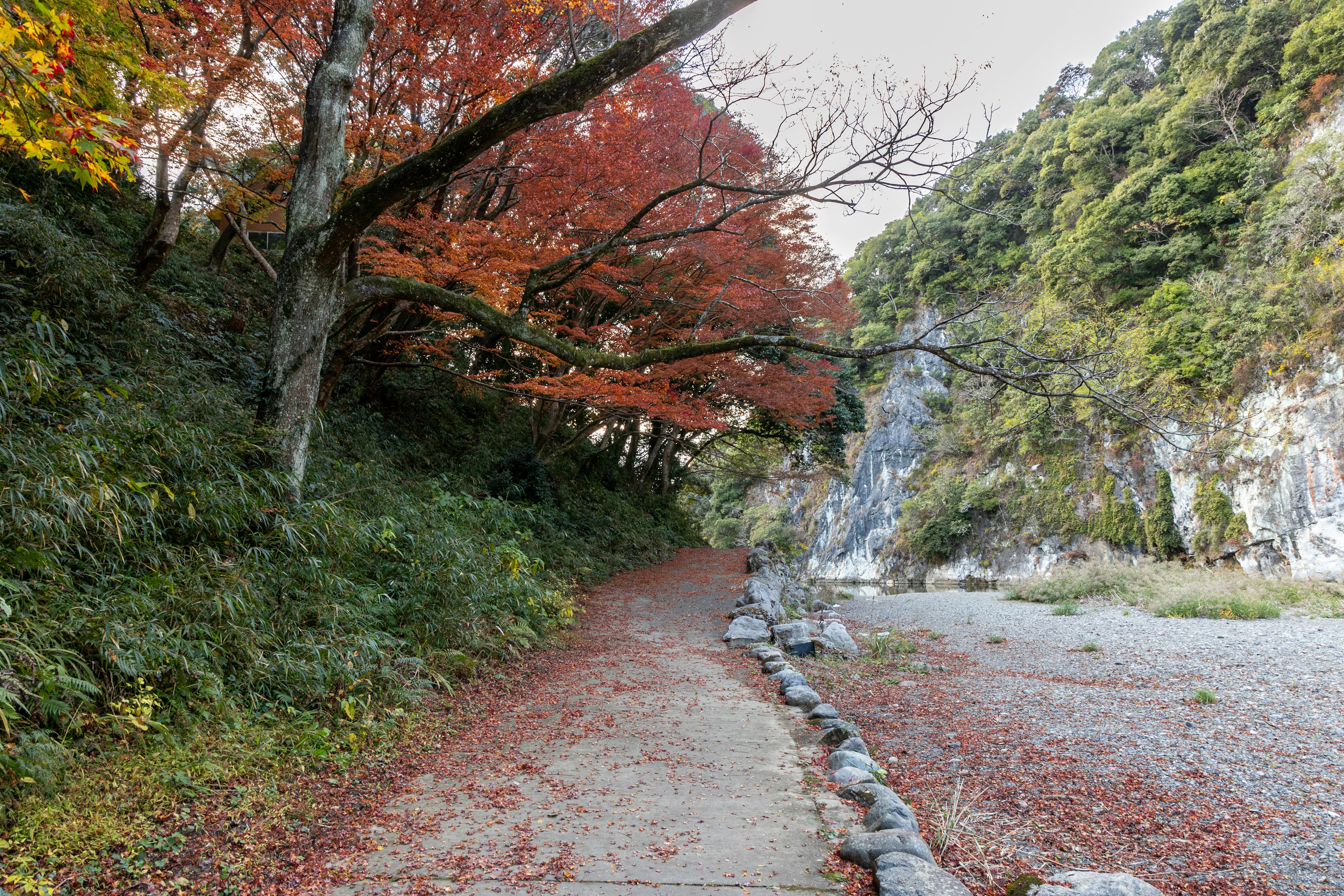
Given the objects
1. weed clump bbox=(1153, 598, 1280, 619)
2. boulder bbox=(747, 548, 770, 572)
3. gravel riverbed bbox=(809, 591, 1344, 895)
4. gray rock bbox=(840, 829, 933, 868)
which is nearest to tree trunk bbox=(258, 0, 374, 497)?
gray rock bbox=(840, 829, 933, 868)

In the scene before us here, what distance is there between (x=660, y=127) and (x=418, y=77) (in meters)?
3.06

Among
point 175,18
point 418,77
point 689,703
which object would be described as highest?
point 175,18

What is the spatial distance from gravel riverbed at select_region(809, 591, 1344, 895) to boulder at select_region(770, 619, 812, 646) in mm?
668

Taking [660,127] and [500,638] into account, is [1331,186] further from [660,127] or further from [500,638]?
[500,638]

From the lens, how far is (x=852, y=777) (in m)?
3.34

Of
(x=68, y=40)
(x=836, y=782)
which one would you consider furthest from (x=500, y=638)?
(x=68, y=40)

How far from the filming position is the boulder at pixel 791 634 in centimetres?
725

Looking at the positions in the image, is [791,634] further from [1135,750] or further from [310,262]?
[310,262]

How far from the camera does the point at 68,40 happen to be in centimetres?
391

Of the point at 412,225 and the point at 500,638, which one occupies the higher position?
the point at 412,225

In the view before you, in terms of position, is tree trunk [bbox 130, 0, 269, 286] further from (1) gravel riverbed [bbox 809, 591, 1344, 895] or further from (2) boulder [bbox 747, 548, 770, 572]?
(2) boulder [bbox 747, 548, 770, 572]

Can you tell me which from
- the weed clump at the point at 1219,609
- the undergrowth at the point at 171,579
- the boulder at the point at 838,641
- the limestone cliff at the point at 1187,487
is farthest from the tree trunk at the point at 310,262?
the weed clump at the point at 1219,609

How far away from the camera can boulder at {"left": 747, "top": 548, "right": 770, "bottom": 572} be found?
569 inches

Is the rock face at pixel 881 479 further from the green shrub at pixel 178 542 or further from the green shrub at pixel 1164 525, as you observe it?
the green shrub at pixel 178 542
